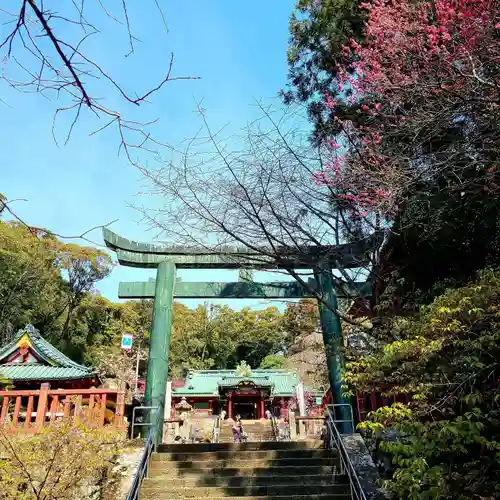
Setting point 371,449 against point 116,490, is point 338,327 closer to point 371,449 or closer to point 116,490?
point 371,449

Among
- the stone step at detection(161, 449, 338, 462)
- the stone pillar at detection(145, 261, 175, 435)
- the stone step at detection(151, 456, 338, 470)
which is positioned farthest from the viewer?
the stone pillar at detection(145, 261, 175, 435)

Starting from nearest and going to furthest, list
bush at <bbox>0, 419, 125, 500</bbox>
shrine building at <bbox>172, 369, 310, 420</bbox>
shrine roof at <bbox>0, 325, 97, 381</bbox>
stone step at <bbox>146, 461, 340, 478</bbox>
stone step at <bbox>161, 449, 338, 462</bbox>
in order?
bush at <bbox>0, 419, 125, 500</bbox>, stone step at <bbox>146, 461, 340, 478</bbox>, stone step at <bbox>161, 449, 338, 462</bbox>, shrine roof at <bbox>0, 325, 97, 381</bbox>, shrine building at <bbox>172, 369, 310, 420</bbox>

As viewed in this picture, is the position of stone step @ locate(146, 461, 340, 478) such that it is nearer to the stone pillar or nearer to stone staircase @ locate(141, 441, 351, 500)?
stone staircase @ locate(141, 441, 351, 500)

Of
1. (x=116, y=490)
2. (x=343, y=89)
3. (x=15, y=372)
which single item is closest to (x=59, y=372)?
(x=15, y=372)

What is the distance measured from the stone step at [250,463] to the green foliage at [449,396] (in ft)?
8.14

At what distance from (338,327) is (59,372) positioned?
30.4ft

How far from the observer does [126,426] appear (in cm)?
727

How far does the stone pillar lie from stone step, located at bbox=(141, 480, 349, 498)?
1.77 metres

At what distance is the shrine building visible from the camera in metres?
26.5

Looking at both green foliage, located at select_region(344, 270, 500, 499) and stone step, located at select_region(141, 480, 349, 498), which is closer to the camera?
green foliage, located at select_region(344, 270, 500, 499)

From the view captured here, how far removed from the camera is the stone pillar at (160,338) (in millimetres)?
8102

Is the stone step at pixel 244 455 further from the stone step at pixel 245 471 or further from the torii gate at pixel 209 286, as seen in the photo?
the torii gate at pixel 209 286

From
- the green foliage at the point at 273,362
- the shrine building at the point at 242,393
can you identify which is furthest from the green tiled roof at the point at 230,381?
the green foliage at the point at 273,362

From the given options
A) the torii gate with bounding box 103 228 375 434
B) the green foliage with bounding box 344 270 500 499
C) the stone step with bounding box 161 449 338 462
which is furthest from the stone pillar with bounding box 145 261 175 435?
the green foliage with bounding box 344 270 500 499
